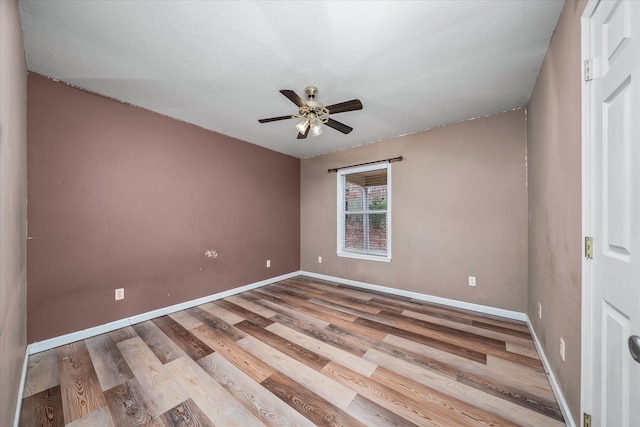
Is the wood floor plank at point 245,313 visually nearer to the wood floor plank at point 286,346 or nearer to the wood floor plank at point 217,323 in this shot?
the wood floor plank at point 286,346

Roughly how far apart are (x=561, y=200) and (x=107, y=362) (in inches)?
139

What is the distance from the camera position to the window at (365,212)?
151 inches

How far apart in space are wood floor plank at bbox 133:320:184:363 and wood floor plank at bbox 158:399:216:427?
62 centimetres

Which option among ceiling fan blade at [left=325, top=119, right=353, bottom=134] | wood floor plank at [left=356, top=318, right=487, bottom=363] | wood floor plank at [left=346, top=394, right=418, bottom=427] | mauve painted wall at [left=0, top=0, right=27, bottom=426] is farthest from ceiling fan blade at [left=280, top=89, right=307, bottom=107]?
wood floor plank at [left=356, top=318, right=487, bottom=363]

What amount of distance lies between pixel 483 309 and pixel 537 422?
1727mm

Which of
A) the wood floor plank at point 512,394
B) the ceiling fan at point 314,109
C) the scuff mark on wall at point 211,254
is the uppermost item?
the ceiling fan at point 314,109

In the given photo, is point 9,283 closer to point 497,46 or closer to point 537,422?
point 537,422

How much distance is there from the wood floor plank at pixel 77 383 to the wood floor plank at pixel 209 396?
43cm

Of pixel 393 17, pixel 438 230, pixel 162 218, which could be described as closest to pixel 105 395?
pixel 162 218

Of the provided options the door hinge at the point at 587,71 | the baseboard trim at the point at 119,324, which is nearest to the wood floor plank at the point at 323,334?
the baseboard trim at the point at 119,324

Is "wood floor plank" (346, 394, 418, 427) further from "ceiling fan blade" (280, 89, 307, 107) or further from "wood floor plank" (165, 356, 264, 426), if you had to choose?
"ceiling fan blade" (280, 89, 307, 107)

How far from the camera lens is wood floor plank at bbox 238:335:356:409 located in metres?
1.57

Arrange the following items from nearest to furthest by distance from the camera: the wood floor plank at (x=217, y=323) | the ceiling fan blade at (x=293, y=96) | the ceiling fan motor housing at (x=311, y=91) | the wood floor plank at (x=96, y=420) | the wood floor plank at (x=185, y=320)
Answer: the wood floor plank at (x=96, y=420)
the ceiling fan blade at (x=293, y=96)
the ceiling fan motor housing at (x=311, y=91)
the wood floor plank at (x=217, y=323)
the wood floor plank at (x=185, y=320)

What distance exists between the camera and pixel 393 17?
150 centimetres
